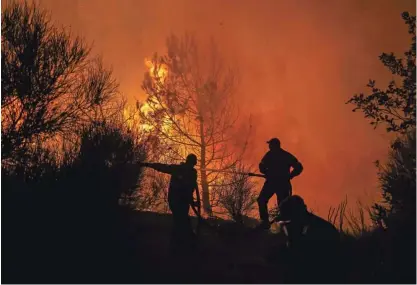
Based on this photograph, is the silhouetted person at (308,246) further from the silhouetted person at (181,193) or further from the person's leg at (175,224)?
the person's leg at (175,224)

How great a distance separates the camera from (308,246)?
714 centimetres

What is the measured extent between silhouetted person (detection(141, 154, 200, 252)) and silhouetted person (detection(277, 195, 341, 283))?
219 centimetres

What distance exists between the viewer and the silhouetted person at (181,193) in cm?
870

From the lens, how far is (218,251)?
973 cm

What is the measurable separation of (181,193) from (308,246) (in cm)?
276

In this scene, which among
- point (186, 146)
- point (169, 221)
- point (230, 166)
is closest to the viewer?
point (169, 221)

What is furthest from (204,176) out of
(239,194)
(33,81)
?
(33,81)

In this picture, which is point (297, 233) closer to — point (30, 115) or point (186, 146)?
point (30, 115)

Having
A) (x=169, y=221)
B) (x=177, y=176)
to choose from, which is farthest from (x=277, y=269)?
(x=169, y=221)

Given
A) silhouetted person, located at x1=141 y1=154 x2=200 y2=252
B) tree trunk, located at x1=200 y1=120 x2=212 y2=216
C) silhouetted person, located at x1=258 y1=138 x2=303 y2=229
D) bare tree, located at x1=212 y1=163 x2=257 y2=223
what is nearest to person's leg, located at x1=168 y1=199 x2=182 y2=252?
silhouetted person, located at x1=141 y1=154 x2=200 y2=252

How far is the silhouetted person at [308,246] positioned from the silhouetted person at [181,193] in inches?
86.3

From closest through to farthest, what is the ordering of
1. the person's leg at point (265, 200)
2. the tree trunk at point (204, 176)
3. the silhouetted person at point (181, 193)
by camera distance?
the silhouetted person at point (181, 193) < the person's leg at point (265, 200) < the tree trunk at point (204, 176)

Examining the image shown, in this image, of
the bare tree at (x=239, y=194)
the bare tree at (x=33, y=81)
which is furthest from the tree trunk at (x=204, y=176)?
the bare tree at (x=33, y=81)

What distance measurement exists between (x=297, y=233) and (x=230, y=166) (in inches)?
548
